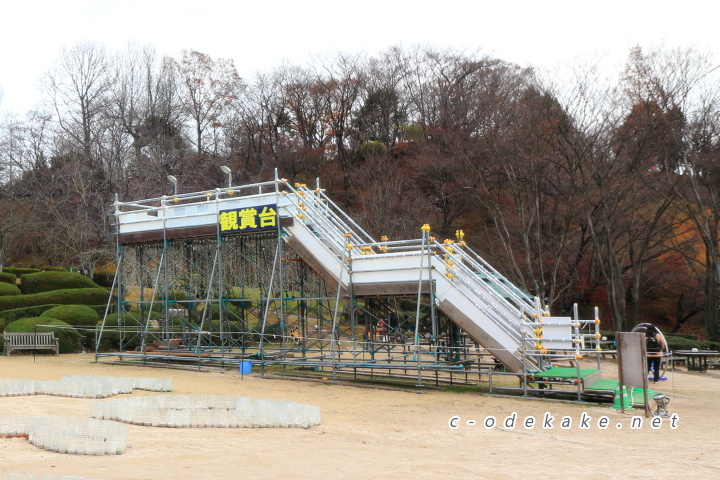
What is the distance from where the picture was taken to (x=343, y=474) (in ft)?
31.9

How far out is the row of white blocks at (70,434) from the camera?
10320 mm

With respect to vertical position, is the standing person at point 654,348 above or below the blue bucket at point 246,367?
above

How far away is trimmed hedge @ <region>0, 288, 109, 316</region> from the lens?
3344 centimetres

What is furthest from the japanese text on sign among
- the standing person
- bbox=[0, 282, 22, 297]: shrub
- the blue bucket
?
bbox=[0, 282, 22, 297]: shrub

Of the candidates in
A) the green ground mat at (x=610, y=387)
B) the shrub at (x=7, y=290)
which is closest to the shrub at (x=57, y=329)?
the shrub at (x=7, y=290)

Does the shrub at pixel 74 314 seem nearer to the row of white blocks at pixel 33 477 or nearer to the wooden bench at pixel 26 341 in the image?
the wooden bench at pixel 26 341

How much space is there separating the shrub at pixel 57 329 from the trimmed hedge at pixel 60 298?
3.24 meters

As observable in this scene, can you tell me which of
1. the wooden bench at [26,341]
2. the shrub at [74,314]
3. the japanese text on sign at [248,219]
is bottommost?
the wooden bench at [26,341]

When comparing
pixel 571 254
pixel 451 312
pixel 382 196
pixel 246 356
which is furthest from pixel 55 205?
pixel 451 312

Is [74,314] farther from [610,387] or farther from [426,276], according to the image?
[610,387]

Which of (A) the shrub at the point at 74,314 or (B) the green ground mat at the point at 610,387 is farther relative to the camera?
(A) the shrub at the point at 74,314

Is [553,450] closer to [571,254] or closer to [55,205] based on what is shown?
[571,254]

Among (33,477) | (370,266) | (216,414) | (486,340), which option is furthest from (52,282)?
(33,477)

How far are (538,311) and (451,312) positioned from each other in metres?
2.09
